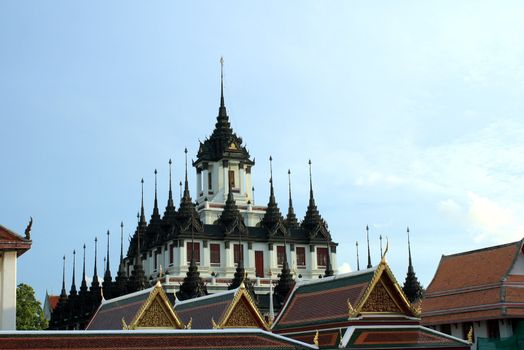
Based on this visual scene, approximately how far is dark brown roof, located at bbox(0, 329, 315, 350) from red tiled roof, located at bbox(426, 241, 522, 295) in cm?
1800

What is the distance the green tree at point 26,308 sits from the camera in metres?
43.3

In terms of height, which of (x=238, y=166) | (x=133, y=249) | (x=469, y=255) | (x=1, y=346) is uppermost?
(x=238, y=166)

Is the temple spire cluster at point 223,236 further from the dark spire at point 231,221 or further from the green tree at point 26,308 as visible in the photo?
the green tree at point 26,308

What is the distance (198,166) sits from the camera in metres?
78.2

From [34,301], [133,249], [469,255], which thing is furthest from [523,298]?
[133,249]

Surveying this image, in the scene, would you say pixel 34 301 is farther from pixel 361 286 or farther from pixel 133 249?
pixel 133 249

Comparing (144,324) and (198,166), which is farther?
(198,166)

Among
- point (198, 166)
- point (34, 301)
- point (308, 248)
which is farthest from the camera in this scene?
point (198, 166)

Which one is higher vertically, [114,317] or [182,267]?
[182,267]

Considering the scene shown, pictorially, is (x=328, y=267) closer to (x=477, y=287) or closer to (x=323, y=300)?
(x=477, y=287)

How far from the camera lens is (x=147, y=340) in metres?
26.1

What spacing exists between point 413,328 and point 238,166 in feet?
155

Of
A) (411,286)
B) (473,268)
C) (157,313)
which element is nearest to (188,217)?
(411,286)

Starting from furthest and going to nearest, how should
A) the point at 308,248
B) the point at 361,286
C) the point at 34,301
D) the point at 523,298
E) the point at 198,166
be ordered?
the point at 198,166, the point at 308,248, the point at 34,301, the point at 523,298, the point at 361,286
